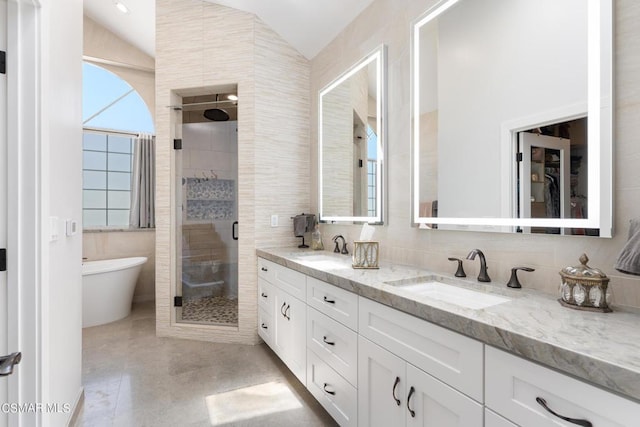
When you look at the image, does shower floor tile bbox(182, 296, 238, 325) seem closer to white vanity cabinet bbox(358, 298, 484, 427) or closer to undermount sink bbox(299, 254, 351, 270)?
undermount sink bbox(299, 254, 351, 270)

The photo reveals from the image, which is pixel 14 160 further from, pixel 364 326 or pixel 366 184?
pixel 366 184

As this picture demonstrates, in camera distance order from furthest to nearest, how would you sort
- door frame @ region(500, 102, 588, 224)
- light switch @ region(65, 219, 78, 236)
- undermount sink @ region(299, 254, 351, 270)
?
undermount sink @ region(299, 254, 351, 270) < light switch @ region(65, 219, 78, 236) < door frame @ region(500, 102, 588, 224)

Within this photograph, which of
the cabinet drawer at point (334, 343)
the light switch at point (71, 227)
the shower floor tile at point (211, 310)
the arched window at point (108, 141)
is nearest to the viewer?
the cabinet drawer at point (334, 343)

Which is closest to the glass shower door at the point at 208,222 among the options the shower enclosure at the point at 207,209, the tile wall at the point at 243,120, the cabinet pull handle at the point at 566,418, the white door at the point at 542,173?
the shower enclosure at the point at 207,209

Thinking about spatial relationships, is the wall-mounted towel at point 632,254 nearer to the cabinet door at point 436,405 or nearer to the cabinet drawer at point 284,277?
the cabinet door at point 436,405

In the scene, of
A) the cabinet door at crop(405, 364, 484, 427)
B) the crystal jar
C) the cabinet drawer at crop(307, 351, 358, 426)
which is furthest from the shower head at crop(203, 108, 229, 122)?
the crystal jar

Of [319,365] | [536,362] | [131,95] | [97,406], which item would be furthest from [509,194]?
[131,95]

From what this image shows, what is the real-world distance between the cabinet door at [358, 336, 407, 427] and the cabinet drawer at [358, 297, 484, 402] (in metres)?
0.05

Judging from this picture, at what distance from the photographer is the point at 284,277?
2.45 m

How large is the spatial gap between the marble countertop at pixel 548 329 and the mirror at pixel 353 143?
1.10 metres

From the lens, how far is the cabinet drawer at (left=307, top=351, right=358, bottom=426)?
160 cm

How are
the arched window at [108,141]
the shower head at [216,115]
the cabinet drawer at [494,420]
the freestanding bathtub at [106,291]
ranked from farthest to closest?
the arched window at [108,141], the freestanding bathtub at [106,291], the shower head at [216,115], the cabinet drawer at [494,420]

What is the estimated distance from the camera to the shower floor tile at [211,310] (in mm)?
3211

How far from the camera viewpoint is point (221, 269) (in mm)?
3422
